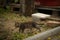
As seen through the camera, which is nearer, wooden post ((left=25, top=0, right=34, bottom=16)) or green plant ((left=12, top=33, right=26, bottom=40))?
green plant ((left=12, top=33, right=26, bottom=40))

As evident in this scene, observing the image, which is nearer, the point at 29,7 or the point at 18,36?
the point at 18,36

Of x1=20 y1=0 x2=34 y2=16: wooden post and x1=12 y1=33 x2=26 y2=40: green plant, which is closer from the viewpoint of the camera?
x1=12 y1=33 x2=26 y2=40: green plant

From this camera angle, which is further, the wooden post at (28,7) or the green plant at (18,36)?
the wooden post at (28,7)

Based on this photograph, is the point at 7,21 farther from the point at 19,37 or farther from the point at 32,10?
the point at 19,37

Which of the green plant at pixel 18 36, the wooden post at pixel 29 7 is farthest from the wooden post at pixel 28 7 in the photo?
the green plant at pixel 18 36

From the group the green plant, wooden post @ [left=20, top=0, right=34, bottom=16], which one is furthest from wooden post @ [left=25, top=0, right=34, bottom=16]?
the green plant

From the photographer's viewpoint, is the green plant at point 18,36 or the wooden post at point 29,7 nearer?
the green plant at point 18,36

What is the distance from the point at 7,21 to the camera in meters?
9.30

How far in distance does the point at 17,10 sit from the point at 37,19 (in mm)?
3511

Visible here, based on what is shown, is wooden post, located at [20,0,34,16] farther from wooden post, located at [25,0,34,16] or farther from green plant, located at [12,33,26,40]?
green plant, located at [12,33,26,40]

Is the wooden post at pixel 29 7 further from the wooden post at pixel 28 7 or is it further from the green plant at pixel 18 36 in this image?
the green plant at pixel 18 36

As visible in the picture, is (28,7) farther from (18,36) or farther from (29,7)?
(18,36)

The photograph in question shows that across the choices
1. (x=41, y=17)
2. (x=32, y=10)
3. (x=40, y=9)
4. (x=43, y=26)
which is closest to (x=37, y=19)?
(x=41, y=17)

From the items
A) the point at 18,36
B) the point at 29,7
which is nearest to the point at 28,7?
the point at 29,7
